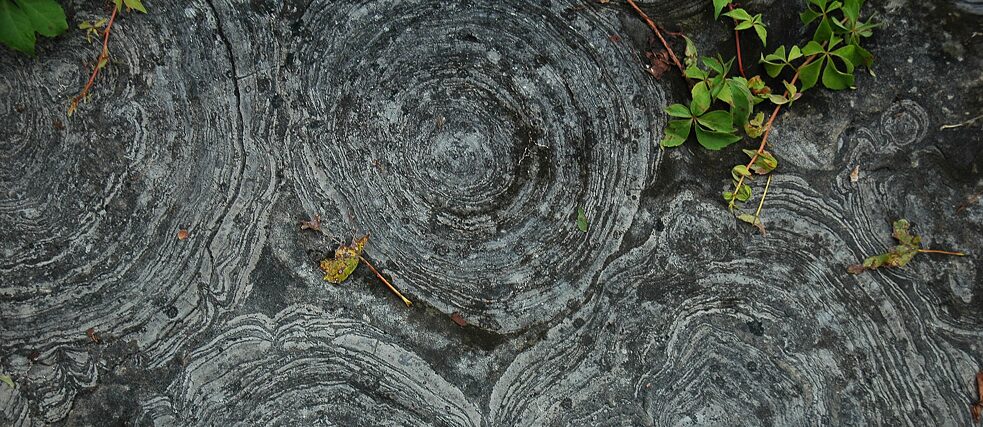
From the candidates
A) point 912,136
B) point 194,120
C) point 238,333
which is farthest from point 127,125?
point 912,136

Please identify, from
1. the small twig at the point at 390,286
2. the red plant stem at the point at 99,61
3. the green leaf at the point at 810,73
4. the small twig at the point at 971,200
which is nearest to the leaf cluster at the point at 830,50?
the green leaf at the point at 810,73

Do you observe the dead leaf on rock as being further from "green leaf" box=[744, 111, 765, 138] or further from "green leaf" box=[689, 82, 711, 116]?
"green leaf" box=[744, 111, 765, 138]

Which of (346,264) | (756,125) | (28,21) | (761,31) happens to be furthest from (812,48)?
(28,21)

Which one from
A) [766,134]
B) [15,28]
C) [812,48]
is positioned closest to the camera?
[15,28]

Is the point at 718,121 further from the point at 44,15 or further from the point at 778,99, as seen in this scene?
the point at 44,15

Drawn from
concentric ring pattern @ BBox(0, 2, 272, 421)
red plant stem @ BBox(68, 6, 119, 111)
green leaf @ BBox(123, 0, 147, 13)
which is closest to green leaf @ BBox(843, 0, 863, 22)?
concentric ring pattern @ BBox(0, 2, 272, 421)

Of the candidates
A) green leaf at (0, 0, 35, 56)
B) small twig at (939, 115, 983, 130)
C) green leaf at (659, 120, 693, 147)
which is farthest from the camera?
green leaf at (659, 120, 693, 147)

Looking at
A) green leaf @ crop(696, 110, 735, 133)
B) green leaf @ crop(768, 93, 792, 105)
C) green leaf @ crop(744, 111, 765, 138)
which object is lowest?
green leaf @ crop(696, 110, 735, 133)
